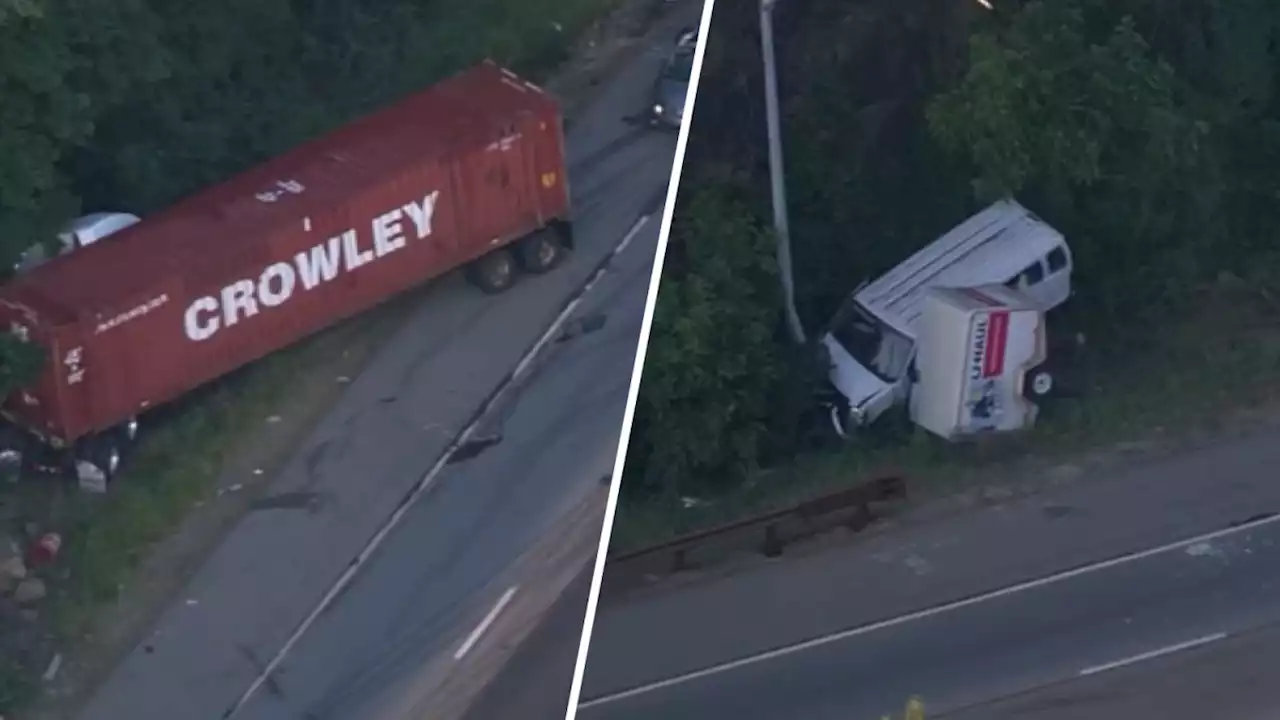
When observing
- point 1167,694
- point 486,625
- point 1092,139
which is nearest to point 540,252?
point 486,625

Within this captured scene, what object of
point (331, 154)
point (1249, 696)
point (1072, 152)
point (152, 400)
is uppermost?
point (331, 154)

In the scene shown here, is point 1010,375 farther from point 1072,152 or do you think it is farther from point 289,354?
point 289,354

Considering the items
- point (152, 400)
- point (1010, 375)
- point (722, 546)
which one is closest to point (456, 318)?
point (152, 400)

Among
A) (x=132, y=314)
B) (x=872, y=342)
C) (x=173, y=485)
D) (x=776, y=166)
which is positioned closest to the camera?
(x=173, y=485)

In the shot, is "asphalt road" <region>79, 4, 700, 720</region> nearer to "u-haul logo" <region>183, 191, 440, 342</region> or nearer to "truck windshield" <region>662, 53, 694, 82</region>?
"truck windshield" <region>662, 53, 694, 82</region>

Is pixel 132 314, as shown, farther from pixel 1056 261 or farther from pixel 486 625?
pixel 1056 261

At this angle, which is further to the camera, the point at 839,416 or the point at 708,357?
the point at 839,416

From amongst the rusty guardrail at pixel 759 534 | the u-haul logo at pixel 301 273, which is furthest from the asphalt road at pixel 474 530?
the rusty guardrail at pixel 759 534
